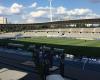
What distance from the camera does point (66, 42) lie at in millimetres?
37125

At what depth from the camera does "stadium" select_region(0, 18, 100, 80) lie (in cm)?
909

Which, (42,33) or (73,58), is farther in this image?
(42,33)

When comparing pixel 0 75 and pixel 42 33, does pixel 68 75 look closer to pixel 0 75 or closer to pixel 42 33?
pixel 0 75

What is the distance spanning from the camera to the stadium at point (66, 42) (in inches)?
358

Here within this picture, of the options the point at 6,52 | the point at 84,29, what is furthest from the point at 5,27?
the point at 6,52

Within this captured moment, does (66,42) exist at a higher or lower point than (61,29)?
lower

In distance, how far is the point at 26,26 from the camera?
65062mm

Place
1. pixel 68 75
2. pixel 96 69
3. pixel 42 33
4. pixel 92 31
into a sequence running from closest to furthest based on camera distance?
pixel 68 75
pixel 96 69
pixel 92 31
pixel 42 33

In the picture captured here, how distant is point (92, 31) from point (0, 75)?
4625 cm

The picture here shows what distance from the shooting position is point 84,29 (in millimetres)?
53688

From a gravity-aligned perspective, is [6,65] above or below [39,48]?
below

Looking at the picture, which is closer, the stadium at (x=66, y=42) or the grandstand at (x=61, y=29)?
the stadium at (x=66, y=42)

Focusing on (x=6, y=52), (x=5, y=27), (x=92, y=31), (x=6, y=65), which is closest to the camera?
(x=6, y=65)

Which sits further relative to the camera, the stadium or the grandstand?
the grandstand
